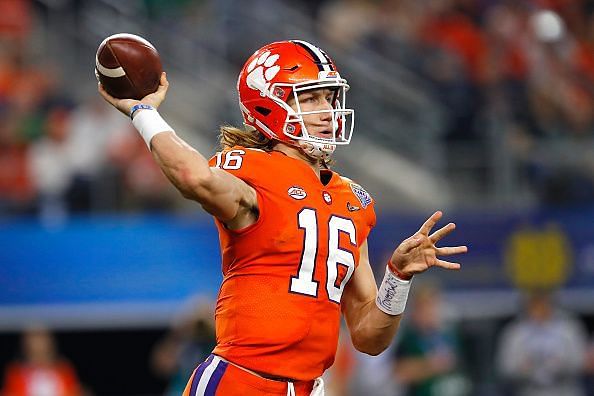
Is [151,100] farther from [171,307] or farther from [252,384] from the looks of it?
[171,307]

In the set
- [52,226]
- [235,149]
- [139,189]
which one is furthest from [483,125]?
[235,149]

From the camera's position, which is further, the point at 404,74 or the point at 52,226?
the point at 404,74

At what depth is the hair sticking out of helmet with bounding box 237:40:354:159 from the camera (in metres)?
4.38

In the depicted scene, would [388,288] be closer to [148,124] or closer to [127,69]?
[148,124]

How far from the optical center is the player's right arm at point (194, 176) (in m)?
3.84

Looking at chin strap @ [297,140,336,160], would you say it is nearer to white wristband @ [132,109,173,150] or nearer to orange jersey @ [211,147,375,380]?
orange jersey @ [211,147,375,380]

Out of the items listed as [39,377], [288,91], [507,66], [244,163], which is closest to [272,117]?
[288,91]

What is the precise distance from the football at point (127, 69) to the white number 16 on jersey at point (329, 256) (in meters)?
0.67

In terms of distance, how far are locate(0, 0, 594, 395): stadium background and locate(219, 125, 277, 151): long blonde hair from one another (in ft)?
15.6

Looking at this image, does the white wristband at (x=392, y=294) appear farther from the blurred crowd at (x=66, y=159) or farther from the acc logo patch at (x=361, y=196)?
the blurred crowd at (x=66, y=159)

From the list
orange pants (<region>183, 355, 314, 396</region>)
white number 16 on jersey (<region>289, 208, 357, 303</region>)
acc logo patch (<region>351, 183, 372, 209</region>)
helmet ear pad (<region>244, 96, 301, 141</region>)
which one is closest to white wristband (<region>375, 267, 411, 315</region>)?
white number 16 on jersey (<region>289, 208, 357, 303</region>)

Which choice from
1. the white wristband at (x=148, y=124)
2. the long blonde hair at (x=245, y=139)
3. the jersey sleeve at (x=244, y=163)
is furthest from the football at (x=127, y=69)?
the long blonde hair at (x=245, y=139)

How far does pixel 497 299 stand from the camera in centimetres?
1012

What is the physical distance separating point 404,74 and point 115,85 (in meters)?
7.98
